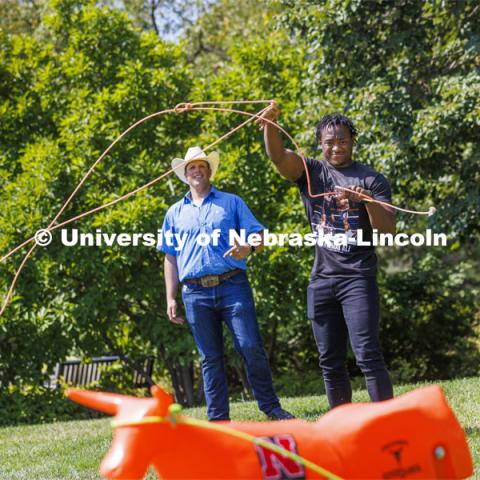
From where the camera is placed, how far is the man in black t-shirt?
412cm

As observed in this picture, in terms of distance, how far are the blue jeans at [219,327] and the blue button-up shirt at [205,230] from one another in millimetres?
110

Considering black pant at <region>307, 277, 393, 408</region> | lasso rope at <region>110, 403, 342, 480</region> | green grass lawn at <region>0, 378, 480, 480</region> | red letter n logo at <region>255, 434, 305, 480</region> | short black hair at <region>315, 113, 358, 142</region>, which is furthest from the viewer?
green grass lawn at <region>0, 378, 480, 480</region>

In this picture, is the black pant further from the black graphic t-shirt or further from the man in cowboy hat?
the man in cowboy hat

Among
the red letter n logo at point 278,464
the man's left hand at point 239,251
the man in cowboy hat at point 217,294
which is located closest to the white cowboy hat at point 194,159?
the man in cowboy hat at point 217,294

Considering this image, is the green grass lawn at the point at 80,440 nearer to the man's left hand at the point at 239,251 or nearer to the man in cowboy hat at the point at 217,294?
the man in cowboy hat at the point at 217,294

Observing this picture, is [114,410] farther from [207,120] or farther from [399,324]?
[399,324]

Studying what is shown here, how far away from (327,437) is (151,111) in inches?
319

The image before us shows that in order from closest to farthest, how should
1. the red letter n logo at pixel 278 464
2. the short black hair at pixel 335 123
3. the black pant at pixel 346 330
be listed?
1. the red letter n logo at pixel 278 464
2. the black pant at pixel 346 330
3. the short black hair at pixel 335 123

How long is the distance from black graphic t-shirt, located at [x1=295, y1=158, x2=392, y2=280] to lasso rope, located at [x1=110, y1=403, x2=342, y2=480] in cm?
173

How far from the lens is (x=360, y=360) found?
413cm

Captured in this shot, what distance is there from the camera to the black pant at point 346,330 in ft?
13.5

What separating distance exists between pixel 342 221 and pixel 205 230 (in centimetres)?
96

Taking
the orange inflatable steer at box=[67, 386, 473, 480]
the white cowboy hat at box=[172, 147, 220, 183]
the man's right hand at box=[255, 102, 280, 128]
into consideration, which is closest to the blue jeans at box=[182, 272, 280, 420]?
the white cowboy hat at box=[172, 147, 220, 183]

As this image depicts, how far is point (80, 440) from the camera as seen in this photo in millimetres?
5840
